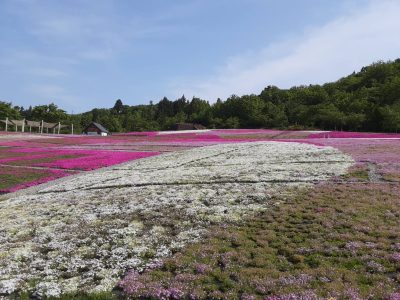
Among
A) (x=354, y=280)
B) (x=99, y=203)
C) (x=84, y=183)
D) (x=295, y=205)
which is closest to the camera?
(x=354, y=280)

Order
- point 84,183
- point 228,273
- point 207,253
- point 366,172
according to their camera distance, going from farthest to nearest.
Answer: point 84,183, point 366,172, point 207,253, point 228,273

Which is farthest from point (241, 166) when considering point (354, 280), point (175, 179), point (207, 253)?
point (354, 280)

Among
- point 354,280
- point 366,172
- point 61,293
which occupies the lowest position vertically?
point 61,293

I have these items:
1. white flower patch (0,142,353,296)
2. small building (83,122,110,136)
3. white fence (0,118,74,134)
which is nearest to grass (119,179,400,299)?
white flower patch (0,142,353,296)

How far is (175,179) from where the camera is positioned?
29172 millimetres

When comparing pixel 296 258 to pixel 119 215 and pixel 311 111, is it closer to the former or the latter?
pixel 119 215

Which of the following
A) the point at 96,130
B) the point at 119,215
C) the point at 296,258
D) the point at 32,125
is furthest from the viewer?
the point at 96,130

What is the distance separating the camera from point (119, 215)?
1945 cm

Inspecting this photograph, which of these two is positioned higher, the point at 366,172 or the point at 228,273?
the point at 366,172

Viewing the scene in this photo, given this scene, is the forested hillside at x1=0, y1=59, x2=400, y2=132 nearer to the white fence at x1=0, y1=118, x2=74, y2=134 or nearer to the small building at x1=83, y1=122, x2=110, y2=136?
the white fence at x1=0, y1=118, x2=74, y2=134

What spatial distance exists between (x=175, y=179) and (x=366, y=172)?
1409 cm

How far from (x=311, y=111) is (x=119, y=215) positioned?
11700 centimetres

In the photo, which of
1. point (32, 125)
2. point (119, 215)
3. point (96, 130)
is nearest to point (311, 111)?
point (96, 130)

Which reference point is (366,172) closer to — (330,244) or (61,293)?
(330,244)
